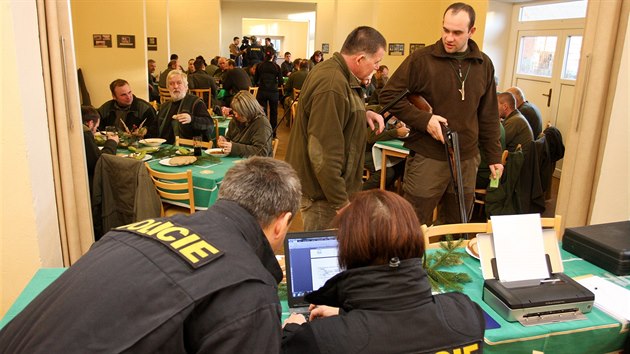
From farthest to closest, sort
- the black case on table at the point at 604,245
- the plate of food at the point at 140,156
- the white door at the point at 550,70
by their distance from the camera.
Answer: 1. the white door at the point at 550,70
2. the plate of food at the point at 140,156
3. the black case on table at the point at 604,245

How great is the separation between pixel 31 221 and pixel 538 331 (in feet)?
7.10

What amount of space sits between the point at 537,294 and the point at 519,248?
0.50 ft

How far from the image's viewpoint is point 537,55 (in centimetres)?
642

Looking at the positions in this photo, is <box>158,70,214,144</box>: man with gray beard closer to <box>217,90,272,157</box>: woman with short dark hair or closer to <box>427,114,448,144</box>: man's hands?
<box>217,90,272,157</box>: woman with short dark hair

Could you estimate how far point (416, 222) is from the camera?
1.21 metres

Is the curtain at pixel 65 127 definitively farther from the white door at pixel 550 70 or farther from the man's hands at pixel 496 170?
the white door at pixel 550 70

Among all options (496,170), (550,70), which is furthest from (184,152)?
Result: (550,70)

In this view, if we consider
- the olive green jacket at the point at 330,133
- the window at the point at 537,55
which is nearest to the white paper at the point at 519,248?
the olive green jacket at the point at 330,133

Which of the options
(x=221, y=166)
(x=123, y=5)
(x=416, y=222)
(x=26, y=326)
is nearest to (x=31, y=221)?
(x=221, y=166)

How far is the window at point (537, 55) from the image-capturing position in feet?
20.2

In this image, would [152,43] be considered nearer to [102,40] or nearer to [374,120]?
[102,40]

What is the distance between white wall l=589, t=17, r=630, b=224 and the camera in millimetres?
2756

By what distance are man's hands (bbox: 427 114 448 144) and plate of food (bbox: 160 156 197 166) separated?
5.75 ft

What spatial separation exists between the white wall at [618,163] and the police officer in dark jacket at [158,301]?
2.56 metres
